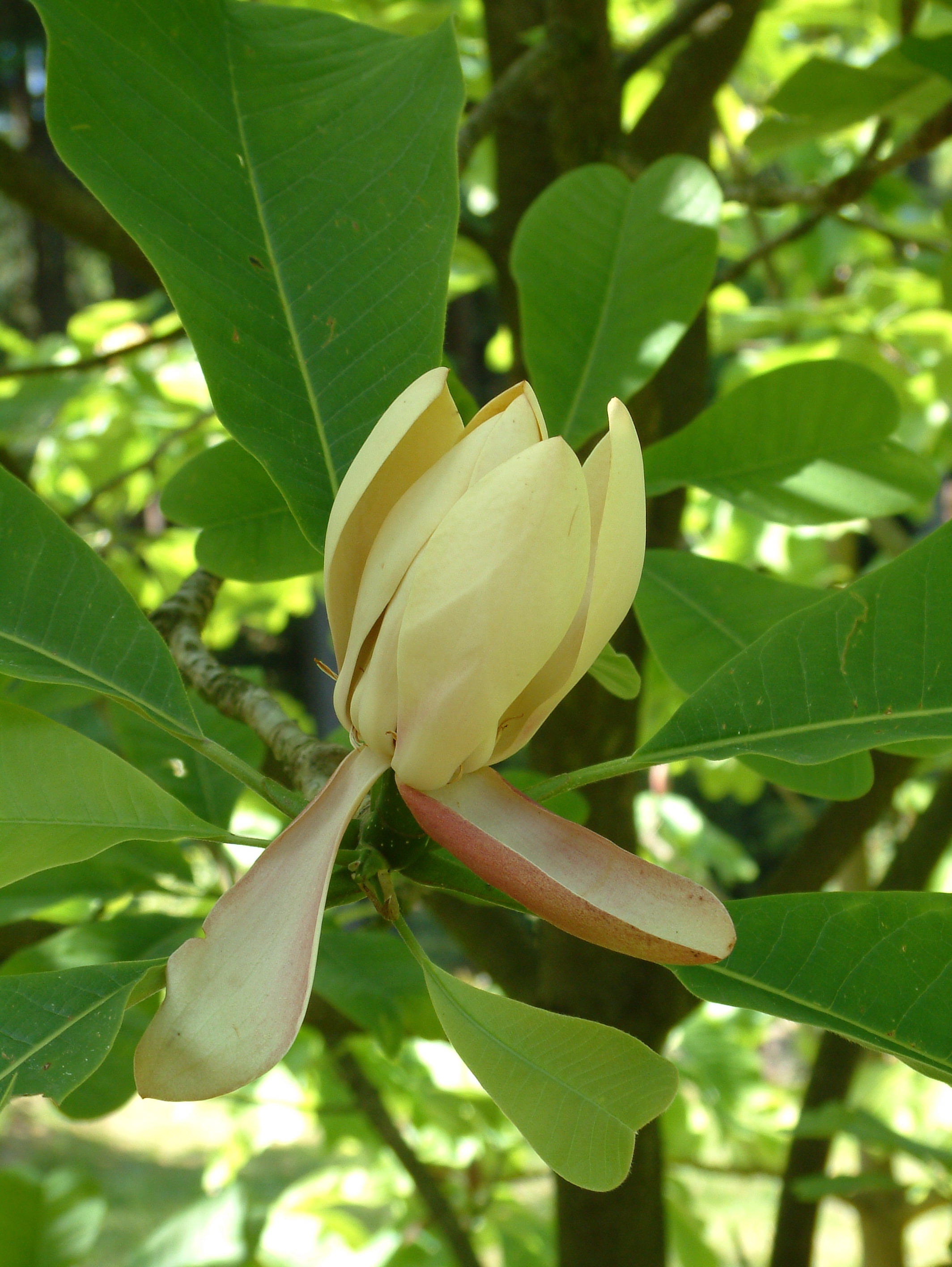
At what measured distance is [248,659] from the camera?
8391 mm

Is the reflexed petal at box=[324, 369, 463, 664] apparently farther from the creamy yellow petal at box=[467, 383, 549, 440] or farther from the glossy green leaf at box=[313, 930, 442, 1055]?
the glossy green leaf at box=[313, 930, 442, 1055]

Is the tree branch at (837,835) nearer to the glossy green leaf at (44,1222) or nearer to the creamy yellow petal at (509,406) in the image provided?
the glossy green leaf at (44,1222)

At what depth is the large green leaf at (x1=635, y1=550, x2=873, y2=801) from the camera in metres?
0.67

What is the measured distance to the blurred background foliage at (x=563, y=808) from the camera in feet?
3.39

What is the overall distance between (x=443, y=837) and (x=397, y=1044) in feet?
1.59

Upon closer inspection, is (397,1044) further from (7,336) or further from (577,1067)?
(7,336)

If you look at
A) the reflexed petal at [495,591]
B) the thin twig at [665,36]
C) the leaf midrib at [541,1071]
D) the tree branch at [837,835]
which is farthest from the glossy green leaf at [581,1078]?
the thin twig at [665,36]

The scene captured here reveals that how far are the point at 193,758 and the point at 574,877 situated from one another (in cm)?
58

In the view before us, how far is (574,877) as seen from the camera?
385 mm

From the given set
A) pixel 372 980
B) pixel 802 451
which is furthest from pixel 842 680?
pixel 372 980

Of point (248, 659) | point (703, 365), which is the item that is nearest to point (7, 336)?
point (703, 365)

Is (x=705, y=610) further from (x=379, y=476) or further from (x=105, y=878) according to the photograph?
(x=105, y=878)

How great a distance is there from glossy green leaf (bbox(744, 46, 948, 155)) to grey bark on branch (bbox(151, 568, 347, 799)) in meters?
0.70

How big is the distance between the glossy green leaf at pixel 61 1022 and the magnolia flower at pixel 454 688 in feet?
0.10
